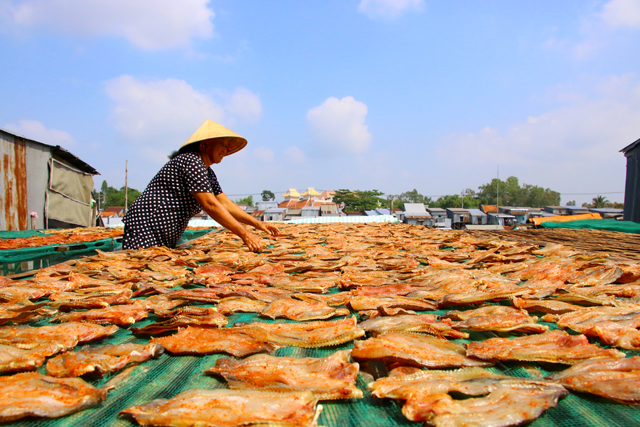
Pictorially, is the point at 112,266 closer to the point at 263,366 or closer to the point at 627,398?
the point at 263,366

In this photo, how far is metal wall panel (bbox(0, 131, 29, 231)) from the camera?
1041 cm

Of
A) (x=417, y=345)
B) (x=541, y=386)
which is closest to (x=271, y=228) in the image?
(x=417, y=345)

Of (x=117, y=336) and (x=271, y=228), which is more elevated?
(x=271, y=228)

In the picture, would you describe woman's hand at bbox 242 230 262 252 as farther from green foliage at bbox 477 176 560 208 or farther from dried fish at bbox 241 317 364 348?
green foliage at bbox 477 176 560 208

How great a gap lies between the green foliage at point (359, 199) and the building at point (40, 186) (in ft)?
158

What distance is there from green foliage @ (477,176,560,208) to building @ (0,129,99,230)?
7932 centimetres

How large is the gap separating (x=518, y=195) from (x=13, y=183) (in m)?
94.5

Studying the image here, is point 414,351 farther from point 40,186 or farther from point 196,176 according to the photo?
point 40,186

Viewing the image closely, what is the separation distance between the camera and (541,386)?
113 centimetres

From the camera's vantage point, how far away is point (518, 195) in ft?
280

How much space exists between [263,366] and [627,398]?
1.15 meters

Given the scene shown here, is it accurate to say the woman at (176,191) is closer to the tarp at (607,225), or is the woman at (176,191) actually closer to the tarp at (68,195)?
the tarp at (607,225)

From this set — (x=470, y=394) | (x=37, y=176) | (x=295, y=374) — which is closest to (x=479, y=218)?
(x=37, y=176)

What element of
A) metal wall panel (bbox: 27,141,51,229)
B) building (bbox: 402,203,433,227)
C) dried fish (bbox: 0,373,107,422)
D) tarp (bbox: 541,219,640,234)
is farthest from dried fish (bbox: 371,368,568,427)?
building (bbox: 402,203,433,227)
